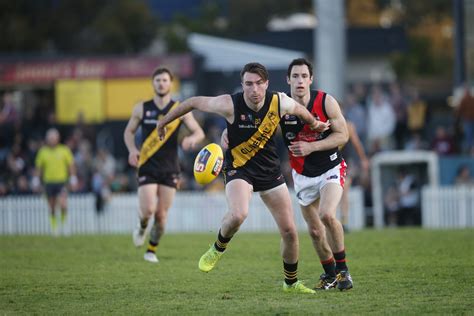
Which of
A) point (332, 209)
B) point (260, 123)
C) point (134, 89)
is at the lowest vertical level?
point (332, 209)

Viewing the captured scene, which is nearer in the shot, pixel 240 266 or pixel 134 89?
pixel 240 266

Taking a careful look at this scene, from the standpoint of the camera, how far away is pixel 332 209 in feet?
33.8

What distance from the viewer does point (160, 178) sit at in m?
14.2

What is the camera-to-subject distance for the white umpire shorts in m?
10.6

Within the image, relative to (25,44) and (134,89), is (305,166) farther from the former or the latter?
(25,44)

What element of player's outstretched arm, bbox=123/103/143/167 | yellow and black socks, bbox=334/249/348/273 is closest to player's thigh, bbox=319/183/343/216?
yellow and black socks, bbox=334/249/348/273

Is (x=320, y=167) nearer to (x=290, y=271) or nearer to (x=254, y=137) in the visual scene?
(x=254, y=137)

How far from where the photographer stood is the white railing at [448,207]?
76.9 feet

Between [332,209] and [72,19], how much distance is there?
35.2 meters

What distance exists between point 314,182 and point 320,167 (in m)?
0.18

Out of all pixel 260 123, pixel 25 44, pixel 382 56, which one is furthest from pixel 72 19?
pixel 260 123

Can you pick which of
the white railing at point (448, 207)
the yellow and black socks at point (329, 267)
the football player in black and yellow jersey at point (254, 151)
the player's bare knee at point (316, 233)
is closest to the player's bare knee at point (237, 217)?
the football player in black and yellow jersey at point (254, 151)

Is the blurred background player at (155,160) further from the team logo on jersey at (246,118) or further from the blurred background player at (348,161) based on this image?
the team logo on jersey at (246,118)

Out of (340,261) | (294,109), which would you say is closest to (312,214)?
(340,261)
